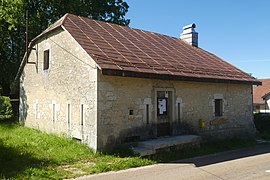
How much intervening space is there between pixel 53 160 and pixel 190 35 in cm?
1239

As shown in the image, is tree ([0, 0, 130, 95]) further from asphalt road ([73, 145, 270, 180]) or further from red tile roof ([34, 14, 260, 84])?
asphalt road ([73, 145, 270, 180])

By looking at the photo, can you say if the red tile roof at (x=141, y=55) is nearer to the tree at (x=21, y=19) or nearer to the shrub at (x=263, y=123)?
the shrub at (x=263, y=123)

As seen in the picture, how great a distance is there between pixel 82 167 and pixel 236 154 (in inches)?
223

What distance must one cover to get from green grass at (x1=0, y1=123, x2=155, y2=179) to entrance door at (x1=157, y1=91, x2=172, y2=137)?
2684 mm

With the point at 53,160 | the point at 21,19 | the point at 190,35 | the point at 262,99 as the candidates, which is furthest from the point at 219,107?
the point at 262,99

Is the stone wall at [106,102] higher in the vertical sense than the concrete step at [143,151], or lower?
higher

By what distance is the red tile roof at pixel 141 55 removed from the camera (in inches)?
372

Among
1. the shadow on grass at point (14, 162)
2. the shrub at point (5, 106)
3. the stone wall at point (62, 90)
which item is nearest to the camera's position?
the shadow on grass at point (14, 162)

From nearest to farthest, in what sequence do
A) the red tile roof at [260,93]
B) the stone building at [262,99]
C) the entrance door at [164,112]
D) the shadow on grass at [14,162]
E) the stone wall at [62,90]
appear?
the shadow on grass at [14,162], the stone wall at [62,90], the entrance door at [164,112], the stone building at [262,99], the red tile roof at [260,93]

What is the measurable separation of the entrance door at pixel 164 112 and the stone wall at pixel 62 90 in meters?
2.88

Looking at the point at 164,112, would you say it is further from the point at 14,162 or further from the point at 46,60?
the point at 46,60

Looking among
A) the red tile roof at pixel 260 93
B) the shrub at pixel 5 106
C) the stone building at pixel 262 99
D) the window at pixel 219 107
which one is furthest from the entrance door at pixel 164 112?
the red tile roof at pixel 260 93

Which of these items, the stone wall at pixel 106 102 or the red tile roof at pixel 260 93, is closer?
the stone wall at pixel 106 102

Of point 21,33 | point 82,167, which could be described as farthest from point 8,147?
point 21,33
